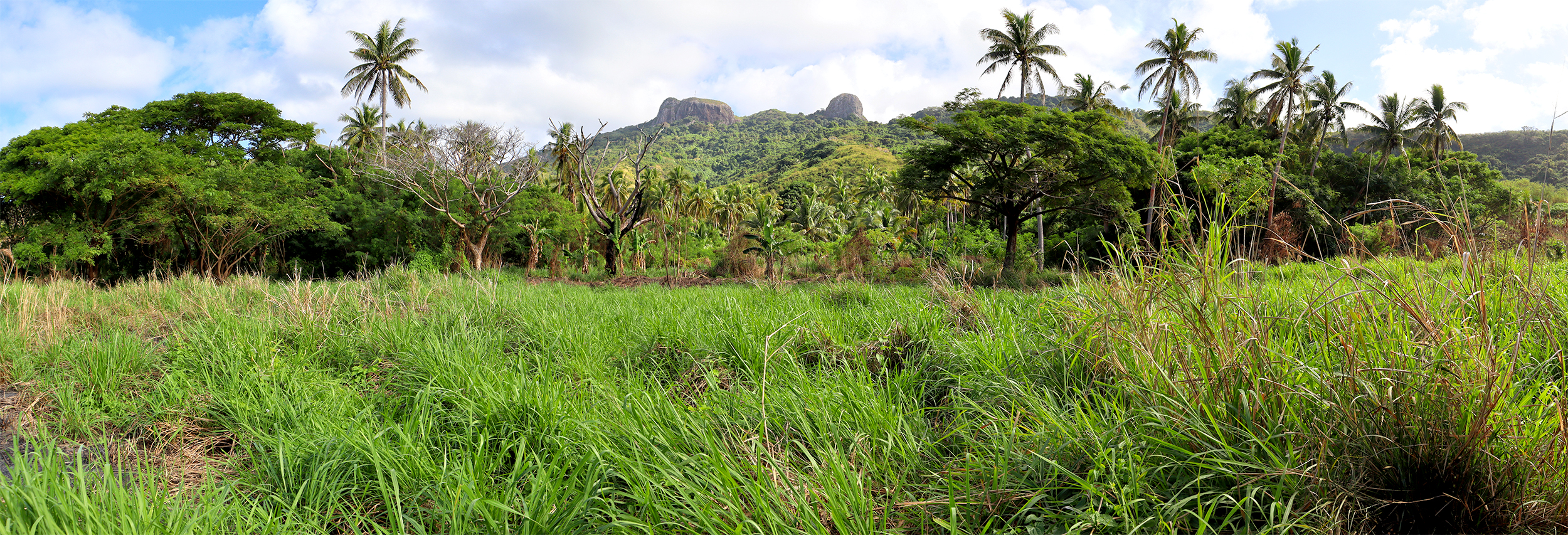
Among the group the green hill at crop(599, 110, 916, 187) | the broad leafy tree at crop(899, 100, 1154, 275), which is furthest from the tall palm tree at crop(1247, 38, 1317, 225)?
the green hill at crop(599, 110, 916, 187)

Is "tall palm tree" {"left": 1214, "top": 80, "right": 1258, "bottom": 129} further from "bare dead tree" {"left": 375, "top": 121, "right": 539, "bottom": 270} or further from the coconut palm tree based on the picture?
"bare dead tree" {"left": 375, "top": 121, "right": 539, "bottom": 270}

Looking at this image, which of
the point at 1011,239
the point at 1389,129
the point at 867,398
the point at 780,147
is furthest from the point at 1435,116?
the point at 780,147

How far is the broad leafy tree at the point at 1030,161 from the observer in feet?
52.6

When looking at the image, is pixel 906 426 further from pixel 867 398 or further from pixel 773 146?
pixel 773 146

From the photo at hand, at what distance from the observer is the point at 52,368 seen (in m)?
4.47

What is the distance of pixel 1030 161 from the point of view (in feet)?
54.8

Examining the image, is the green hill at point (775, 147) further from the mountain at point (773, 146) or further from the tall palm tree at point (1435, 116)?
the tall palm tree at point (1435, 116)

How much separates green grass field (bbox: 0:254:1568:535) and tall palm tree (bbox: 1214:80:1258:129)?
125ft

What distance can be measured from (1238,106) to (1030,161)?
90.4 ft

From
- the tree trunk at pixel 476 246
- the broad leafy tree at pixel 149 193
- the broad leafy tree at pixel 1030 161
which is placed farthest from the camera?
the tree trunk at pixel 476 246

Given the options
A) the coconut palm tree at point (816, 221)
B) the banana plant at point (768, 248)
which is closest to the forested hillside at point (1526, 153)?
the banana plant at point (768, 248)

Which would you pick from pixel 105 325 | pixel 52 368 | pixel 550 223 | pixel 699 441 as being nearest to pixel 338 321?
pixel 52 368

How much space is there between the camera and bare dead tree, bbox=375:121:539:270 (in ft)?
65.3

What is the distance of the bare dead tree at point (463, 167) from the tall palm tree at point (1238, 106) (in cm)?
3623
